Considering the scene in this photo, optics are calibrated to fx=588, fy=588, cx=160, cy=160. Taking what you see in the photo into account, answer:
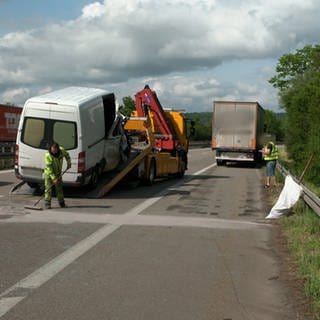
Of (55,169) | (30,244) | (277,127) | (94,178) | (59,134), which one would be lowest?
(30,244)

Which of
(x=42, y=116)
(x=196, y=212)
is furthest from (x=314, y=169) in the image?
(x=42, y=116)

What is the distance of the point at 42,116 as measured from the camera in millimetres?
14703

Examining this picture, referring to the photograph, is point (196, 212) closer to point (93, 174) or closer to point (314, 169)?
point (93, 174)

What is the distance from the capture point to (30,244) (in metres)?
8.59

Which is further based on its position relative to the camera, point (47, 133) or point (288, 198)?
point (47, 133)

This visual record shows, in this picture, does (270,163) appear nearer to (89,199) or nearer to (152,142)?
(152,142)

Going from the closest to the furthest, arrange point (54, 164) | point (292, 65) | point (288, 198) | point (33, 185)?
point (288, 198) < point (54, 164) < point (33, 185) < point (292, 65)

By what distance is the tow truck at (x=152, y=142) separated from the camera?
18250mm

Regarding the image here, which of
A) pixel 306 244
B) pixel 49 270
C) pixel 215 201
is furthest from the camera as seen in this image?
pixel 215 201

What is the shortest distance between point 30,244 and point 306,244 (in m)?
4.06

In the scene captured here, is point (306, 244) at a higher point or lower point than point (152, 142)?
lower

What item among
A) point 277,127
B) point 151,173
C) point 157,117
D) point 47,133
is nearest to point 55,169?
point 47,133

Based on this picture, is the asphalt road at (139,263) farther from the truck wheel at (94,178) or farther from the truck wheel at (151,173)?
the truck wheel at (151,173)

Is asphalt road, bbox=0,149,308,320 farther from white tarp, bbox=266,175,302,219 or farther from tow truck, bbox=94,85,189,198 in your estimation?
tow truck, bbox=94,85,189,198
